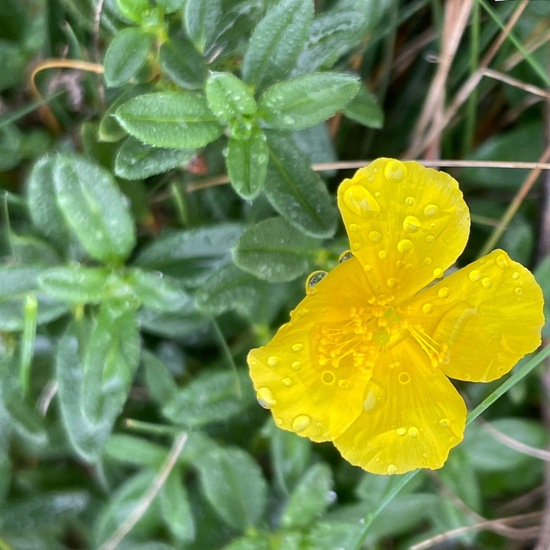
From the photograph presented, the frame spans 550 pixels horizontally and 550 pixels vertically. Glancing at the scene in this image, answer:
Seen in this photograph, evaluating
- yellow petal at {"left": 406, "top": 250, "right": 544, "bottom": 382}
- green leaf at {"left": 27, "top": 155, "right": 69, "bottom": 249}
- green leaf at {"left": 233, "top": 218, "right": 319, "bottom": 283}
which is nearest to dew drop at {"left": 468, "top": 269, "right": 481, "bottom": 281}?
yellow petal at {"left": 406, "top": 250, "right": 544, "bottom": 382}

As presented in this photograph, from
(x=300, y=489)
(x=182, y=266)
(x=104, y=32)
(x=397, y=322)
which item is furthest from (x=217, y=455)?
(x=104, y=32)

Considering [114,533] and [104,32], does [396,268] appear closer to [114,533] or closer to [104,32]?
[104,32]

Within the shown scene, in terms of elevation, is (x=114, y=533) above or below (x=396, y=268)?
below

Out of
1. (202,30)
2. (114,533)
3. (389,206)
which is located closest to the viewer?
(389,206)

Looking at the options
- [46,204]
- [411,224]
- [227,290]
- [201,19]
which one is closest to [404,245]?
[411,224]

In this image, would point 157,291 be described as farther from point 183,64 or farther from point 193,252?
point 183,64

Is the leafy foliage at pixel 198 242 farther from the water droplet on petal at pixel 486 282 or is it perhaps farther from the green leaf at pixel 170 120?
the water droplet on petal at pixel 486 282

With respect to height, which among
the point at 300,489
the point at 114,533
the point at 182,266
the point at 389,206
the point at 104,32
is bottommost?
the point at 114,533
